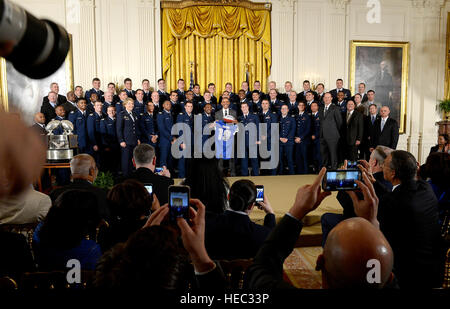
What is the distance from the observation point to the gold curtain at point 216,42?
899 cm

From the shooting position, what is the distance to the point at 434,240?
2154mm

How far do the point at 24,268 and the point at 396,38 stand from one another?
10.7m

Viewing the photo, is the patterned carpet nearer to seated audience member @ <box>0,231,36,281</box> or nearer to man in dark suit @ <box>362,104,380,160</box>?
seated audience member @ <box>0,231,36,281</box>

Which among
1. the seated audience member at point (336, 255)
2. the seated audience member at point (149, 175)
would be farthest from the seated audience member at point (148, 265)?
the seated audience member at point (149, 175)

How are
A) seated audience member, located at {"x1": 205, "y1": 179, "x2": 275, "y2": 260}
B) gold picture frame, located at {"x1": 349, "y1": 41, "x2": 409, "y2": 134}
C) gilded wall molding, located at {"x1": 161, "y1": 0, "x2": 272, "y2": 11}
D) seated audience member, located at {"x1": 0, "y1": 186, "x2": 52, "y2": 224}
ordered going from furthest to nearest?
gold picture frame, located at {"x1": 349, "y1": 41, "x2": 409, "y2": 134} → gilded wall molding, located at {"x1": 161, "y1": 0, "x2": 272, "y2": 11} → seated audience member, located at {"x1": 0, "y1": 186, "x2": 52, "y2": 224} → seated audience member, located at {"x1": 205, "y1": 179, "x2": 275, "y2": 260}

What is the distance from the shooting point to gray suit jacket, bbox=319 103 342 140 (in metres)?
7.46

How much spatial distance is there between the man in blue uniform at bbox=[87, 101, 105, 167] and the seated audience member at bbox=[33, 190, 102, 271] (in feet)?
18.9

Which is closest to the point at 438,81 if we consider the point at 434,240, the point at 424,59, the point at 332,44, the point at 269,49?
the point at 424,59

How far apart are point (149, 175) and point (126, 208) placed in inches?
48.8

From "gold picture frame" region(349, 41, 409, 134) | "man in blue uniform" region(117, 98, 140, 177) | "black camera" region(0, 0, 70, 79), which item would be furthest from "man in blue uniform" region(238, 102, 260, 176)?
"black camera" region(0, 0, 70, 79)

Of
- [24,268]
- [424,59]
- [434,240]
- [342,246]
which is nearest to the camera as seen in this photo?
[342,246]

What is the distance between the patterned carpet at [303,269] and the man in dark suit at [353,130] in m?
4.41

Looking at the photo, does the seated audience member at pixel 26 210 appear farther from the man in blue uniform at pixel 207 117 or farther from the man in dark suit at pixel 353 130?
the man in dark suit at pixel 353 130
